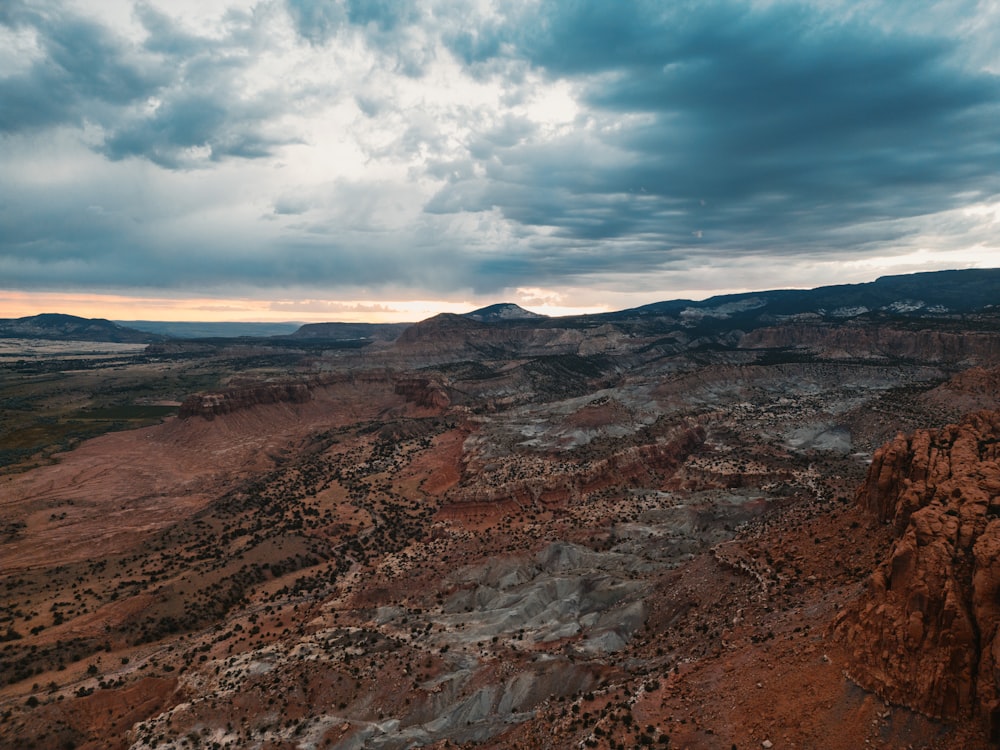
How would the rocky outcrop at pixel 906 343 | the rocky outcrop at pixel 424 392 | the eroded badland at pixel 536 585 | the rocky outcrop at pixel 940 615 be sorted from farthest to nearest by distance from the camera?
the rocky outcrop at pixel 424 392 → the rocky outcrop at pixel 906 343 → the eroded badland at pixel 536 585 → the rocky outcrop at pixel 940 615

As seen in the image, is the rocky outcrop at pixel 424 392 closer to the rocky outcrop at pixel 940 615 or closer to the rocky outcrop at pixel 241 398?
the rocky outcrop at pixel 241 398

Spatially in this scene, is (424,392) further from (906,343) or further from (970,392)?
(906,343)

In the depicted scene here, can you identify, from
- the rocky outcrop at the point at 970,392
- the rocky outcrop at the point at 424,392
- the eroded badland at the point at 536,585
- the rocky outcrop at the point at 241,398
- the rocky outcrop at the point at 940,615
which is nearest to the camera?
the rocky outcrop at the point at 940,615

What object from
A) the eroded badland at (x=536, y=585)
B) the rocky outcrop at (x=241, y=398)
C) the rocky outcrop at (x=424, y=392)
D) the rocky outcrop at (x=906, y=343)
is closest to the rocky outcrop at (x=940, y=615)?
the eroded badland at (x=536, y=585)

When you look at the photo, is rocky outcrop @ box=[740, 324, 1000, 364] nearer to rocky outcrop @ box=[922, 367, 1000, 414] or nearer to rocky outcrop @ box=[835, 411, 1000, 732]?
rocky outcrop @ box=[922, 367, 1000, 414]

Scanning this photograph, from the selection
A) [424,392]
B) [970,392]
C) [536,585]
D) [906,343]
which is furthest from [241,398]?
[906,343]

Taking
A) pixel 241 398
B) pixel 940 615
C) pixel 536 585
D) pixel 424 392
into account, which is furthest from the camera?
pixel 424 392
